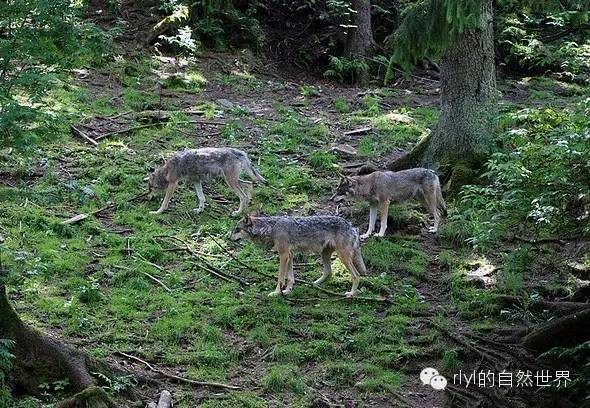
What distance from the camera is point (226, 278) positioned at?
1188cm

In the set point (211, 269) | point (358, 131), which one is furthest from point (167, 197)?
point (358, 131)

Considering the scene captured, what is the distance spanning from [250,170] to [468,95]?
4.49 m

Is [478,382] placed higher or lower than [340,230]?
lower

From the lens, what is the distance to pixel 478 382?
933 cm

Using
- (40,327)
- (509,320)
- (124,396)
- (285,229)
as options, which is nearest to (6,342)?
(124,396)

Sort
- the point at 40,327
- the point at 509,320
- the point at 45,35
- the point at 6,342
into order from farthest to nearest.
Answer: the point at 509,320
the point at 40,327
the point at 45,35
the point at 6,342

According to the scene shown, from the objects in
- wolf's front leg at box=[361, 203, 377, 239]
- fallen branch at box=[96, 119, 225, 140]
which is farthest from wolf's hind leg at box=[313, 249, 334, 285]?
fallen branch at box=[96, 119, 225, 140]

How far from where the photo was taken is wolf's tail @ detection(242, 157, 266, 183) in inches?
595

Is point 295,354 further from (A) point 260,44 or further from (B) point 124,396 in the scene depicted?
(A) point 260,44

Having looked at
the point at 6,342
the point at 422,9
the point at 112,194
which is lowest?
the point at 112,194

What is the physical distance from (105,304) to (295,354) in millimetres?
2880

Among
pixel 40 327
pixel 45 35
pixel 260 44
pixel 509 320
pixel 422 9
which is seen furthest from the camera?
pixel 260 44

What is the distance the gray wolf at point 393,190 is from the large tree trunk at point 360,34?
12249 millimetres

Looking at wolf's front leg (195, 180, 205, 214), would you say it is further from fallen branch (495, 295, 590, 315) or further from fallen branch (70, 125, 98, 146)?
fallen branch (495, 295, 590, 315)
